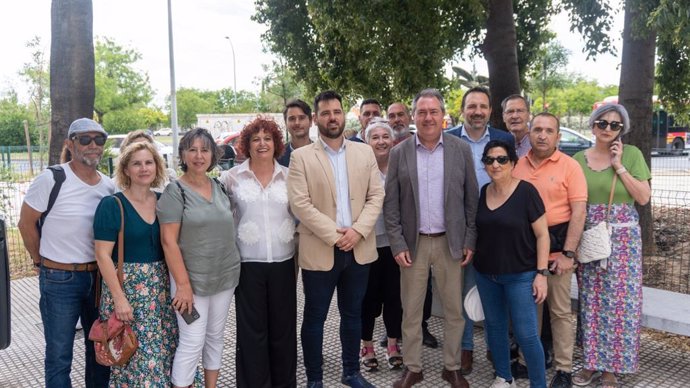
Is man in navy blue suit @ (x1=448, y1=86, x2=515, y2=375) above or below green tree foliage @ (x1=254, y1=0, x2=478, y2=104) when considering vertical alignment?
below

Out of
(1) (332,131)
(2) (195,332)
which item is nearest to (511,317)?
(1) (332,131)

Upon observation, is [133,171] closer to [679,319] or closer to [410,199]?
[410,199]

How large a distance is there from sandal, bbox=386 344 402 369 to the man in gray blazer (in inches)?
12.5

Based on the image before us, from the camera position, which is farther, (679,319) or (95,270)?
(679,319)

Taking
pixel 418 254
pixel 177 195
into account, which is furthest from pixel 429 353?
pixel 177 195

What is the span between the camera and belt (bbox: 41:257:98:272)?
3.25 m

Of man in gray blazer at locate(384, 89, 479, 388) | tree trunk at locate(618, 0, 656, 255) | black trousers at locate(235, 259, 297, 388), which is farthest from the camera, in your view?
tree trunk at locate(618, 0, 656, 255)

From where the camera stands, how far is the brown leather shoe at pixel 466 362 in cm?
417

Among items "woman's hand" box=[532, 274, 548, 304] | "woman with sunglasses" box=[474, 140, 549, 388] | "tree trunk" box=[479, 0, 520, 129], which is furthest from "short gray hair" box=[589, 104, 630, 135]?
"tree trunk" box=[479, 0, 520, 129]

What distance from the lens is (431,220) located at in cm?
386

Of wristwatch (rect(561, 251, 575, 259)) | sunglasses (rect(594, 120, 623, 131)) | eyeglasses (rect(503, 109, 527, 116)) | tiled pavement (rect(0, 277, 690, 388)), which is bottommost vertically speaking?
tiled pavement (rect(0, 277, 690, 388))

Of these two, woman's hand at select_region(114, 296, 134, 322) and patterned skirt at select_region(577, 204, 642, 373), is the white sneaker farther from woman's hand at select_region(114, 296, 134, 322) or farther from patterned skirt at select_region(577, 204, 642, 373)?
woman's hand at select_region(114, 296, 134, 322)

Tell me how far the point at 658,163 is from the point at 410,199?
18.3m

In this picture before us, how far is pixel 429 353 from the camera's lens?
15.0ft
